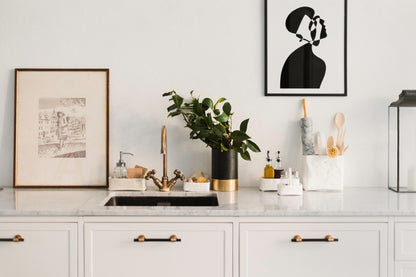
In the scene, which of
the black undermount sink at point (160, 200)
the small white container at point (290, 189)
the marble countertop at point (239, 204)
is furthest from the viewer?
the black undermount sink at point (160, 200)

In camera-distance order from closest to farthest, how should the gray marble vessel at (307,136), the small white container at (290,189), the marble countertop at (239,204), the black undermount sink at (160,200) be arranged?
the marble countertop at (239,204)
the small white container at (290,189)
the black undermount sink at (160,200)
the gray marble vessel at (307,136)

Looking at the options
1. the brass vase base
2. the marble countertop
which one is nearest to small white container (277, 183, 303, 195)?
the marble countertop

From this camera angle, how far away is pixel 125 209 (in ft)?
6.03

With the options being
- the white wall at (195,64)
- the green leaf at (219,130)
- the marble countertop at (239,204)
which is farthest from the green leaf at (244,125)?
the marble countertop at (239,204)

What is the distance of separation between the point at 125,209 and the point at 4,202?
2.11ft

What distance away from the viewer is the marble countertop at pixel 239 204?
71.9 inches

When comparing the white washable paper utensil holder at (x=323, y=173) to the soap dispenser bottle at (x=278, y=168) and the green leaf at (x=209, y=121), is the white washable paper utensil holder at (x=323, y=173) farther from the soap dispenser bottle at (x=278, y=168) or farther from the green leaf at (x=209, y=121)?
the green leaf at (x=209, y=121)
